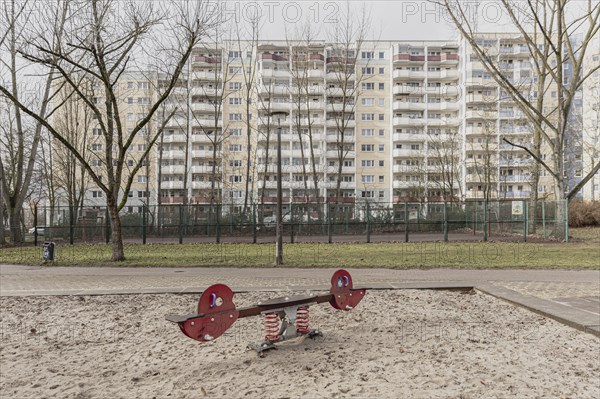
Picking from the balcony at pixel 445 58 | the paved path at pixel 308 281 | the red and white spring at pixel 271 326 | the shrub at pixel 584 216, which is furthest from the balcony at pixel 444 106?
the red and white spring at pixel 271 326

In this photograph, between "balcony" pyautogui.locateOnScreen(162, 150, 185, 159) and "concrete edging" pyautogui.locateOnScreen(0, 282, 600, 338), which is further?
"balcony" pyautogui.locateOnScreen(162, 150, 185, 159)

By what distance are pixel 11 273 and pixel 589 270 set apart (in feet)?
51.2

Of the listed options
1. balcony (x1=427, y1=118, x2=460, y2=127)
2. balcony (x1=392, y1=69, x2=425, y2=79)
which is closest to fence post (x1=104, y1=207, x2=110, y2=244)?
balcony (x1=427, y1=118, x2=460, y2=127)

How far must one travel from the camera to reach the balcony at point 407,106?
7881cm

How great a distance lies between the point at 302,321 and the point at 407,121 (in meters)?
76.2

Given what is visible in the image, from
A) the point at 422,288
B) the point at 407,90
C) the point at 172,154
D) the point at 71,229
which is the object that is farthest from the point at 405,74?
the point at 422,288

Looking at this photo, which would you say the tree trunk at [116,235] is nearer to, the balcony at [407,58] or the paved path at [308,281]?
the paved path at [308,281]

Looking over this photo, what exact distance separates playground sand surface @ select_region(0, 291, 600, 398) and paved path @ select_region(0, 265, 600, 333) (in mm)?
1012

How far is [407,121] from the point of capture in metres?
78.6

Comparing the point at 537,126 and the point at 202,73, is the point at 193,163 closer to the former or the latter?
the point at 202,73

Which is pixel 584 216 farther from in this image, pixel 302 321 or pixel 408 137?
pixel 408 137

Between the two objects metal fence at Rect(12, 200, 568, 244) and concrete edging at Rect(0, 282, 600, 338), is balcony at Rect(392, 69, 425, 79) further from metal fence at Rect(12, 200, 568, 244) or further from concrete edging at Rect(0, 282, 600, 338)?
concrete edging at Rect(0, 282, 600, 338)

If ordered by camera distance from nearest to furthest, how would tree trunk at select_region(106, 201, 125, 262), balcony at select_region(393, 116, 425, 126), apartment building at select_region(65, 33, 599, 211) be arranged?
tree trunk at select_region(106, 201, 125, 262) → apartment building at select_region(65, 33, 599, 211) → balcony at select_region(393, 116, 425, 126)

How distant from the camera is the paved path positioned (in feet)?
26.2
